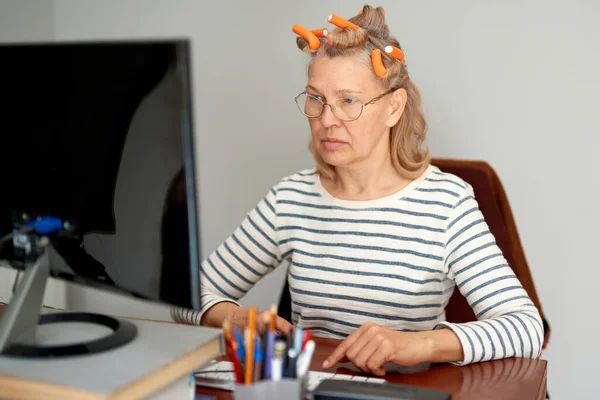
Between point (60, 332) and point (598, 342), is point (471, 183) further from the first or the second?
point (60, 332)

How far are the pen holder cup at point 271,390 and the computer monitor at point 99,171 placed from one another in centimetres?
12

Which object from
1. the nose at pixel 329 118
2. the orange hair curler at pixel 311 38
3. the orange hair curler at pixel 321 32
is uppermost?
the orange hair curler at pixel 321 32

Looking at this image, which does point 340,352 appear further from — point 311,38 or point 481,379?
point 311,38

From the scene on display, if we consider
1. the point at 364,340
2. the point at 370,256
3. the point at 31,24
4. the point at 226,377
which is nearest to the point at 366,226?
the point at 370,256

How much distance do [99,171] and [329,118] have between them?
70 cm

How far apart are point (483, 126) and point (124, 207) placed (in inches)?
57.3

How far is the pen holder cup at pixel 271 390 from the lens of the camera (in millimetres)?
859

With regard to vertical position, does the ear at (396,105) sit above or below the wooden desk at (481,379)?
above

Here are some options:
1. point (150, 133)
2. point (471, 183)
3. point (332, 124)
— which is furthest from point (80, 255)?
point (471, 183)

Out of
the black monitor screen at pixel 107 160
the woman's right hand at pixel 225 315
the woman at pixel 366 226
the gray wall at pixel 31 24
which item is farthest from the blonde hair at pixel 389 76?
the gray wall at pixel 31 24

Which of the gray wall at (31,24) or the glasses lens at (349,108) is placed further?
the gray wall at (31,24)

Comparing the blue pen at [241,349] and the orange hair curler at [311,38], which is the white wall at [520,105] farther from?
the blue pen at [241,349]

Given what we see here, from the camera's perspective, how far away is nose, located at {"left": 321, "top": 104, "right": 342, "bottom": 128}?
4.98 ft

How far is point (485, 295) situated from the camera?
54.9 inches
